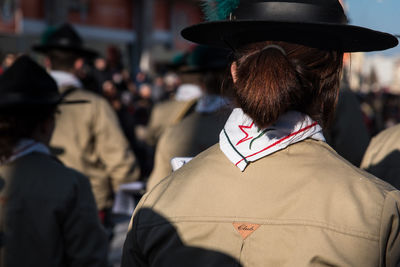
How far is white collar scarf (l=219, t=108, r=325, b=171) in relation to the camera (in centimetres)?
148

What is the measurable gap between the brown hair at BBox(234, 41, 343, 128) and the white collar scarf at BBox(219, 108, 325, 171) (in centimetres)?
3

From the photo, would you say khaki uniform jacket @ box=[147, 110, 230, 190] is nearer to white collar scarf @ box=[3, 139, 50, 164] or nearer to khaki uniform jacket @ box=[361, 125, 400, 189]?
white collar scarf @ box=[3, 139, 50, 164]

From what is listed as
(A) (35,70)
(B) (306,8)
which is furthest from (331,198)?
(A) (35,70)

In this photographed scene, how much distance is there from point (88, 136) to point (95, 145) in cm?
17

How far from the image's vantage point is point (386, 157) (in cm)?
218

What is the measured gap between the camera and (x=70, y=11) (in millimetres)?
19406

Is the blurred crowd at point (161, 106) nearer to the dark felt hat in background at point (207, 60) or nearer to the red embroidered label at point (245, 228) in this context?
the dark felt hat in background at point (207, 60)

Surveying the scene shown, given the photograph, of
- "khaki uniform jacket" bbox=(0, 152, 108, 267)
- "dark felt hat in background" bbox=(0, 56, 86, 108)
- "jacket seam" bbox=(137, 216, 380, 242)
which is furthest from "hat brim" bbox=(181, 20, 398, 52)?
"dark felt hat in background" bbox=(0, 56, 86, 108)

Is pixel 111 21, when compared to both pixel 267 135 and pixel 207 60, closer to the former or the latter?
pixel 207 60

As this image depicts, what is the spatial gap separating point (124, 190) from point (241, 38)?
9.13 feet

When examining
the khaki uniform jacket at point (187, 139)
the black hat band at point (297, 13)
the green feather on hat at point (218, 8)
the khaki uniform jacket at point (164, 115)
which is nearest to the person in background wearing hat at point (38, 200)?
the khaki uniform jacket at point (187, 139)

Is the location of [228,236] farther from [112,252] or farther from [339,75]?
[112,252]

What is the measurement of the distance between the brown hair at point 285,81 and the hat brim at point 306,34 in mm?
21

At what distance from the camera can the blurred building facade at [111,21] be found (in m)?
16.9
